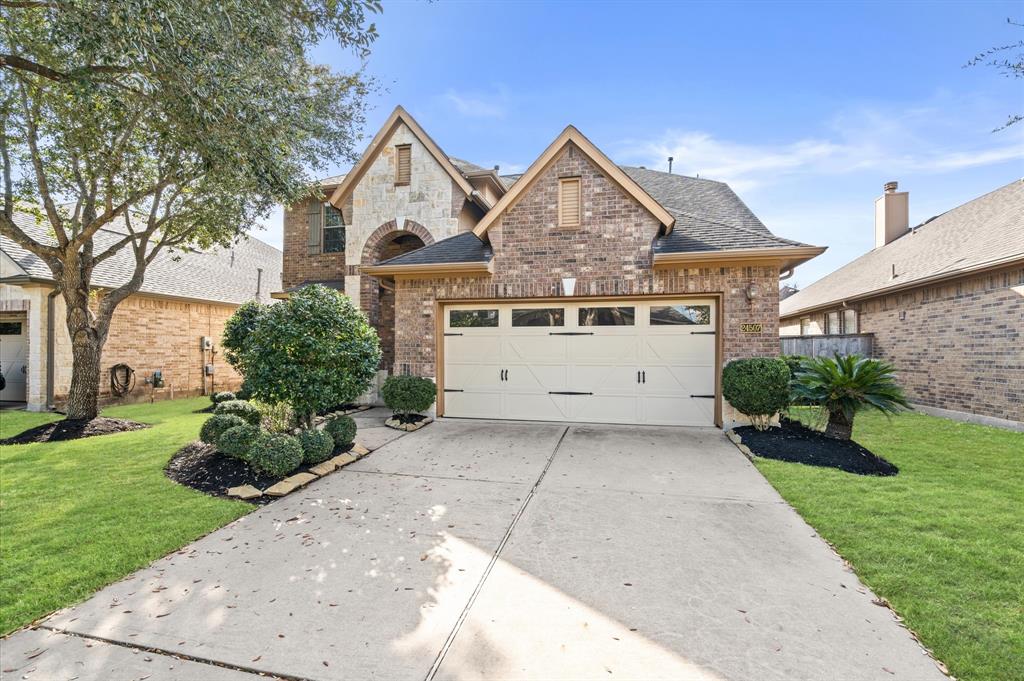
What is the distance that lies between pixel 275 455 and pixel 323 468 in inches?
27.1

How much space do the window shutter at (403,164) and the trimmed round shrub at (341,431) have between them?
7500 millimetres

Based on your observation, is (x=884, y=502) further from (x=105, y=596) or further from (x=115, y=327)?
(x=115, y=327)

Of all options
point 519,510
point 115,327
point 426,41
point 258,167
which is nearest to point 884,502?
point 519,510

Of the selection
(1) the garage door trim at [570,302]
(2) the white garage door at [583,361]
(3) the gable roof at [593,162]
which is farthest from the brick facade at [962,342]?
(3) the gable roof at [593,162]

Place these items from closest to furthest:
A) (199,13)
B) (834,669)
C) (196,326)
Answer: (834,669) < (199,13) < (196,326)

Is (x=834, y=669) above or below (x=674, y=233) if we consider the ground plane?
below

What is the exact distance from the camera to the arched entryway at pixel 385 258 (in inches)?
468

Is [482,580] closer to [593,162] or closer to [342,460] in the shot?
[342,460]

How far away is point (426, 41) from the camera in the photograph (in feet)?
28.9

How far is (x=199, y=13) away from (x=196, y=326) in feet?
41.8

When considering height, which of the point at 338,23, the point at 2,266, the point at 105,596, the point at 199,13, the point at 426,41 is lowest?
the point at 105,596

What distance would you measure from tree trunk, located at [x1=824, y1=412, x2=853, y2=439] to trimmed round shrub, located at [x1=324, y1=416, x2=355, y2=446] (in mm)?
7802

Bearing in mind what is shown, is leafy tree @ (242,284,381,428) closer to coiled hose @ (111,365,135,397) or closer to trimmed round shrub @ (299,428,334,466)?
trimmed round shrub @ (299,428,334,466)

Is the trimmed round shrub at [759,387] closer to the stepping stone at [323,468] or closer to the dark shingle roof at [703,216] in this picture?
the dark shingle roof at [703,216]
